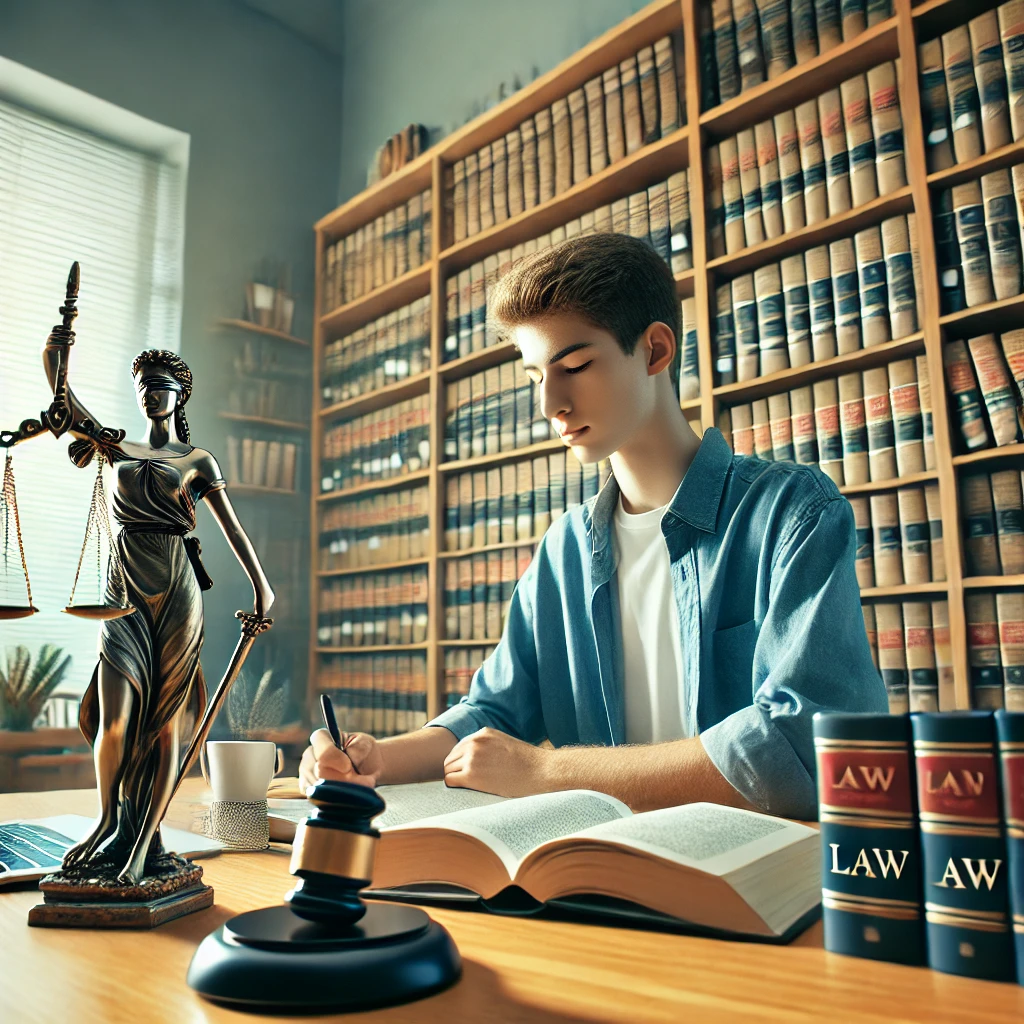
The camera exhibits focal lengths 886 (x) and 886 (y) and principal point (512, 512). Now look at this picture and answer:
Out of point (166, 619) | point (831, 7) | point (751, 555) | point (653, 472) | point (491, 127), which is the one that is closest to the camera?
point (166, 619)

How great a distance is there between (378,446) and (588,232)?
1265mm

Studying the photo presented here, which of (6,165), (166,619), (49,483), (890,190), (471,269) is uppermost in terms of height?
(6,165)

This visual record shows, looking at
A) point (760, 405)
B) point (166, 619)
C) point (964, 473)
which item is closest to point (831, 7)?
point (760, 405)

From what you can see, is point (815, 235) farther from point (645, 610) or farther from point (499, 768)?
point (499, 768)

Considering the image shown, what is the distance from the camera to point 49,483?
9.96ft

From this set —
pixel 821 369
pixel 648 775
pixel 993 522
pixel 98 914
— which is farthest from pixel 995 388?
pixel 98 914

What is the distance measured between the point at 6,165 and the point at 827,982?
143 inches

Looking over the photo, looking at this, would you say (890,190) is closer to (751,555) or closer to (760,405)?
(760,405)

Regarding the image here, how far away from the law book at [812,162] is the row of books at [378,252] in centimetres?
147

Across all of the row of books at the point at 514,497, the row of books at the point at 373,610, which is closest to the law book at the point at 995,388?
the row of books at the point at 514,497

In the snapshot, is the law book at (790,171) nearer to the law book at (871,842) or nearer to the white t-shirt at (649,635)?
the white t-shirt at (649,635)

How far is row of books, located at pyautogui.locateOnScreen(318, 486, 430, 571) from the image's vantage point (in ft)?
10.3

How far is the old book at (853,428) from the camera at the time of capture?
1.98m

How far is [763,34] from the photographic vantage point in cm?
224
